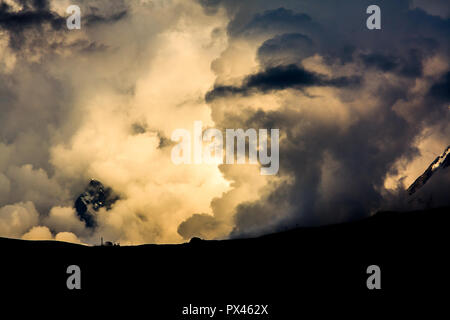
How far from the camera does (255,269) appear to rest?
128625mm

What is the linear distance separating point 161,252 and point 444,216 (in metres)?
74.5

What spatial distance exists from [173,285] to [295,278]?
84.1ft

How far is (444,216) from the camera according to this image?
497 ft

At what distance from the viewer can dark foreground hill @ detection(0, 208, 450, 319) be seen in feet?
365

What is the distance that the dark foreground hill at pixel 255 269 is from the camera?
365 ft

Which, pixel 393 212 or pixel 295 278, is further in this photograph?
pixel 393 212

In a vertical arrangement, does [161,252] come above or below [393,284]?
above
